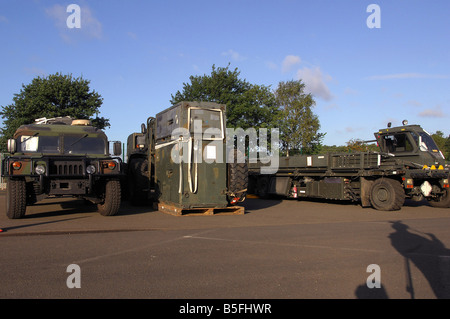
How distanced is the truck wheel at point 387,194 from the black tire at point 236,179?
5546mm

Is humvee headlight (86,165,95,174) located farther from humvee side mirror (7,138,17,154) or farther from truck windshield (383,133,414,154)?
truck windshield (383,133,414,154)

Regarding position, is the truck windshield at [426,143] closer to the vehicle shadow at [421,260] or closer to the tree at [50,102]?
the vehicle shadow at [421,260]

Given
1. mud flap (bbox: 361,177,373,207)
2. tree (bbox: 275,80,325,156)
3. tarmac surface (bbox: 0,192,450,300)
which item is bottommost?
tarmac surface (bbox: 0,192,450,300)

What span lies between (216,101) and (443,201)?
19973mm

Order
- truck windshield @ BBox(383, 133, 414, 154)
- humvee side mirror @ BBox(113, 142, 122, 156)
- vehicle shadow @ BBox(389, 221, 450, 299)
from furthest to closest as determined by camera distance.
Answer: truck windshield @ BBox(383, 133, 414, 154) → humvee side mirror @ BBox(113, 142, 122, 156) → vehicle shadow @ BBox(389, 221, 450, 299)

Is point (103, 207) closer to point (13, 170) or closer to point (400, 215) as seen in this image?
point (13, 170)

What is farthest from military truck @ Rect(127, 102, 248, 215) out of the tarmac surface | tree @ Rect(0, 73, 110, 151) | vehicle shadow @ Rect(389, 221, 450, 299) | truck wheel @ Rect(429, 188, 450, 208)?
tree @ Rect(0, 73, 110, 151)

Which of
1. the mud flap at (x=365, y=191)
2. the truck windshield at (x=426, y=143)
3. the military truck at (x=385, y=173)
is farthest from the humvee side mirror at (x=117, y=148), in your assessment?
the truck windshield at (x=426, y=143)

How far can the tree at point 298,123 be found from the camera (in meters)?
42.2

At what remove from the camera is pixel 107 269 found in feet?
18.1

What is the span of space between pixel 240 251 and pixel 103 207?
6045mm

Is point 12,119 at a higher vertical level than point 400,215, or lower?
higher

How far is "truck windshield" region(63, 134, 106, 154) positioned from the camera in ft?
38.9
